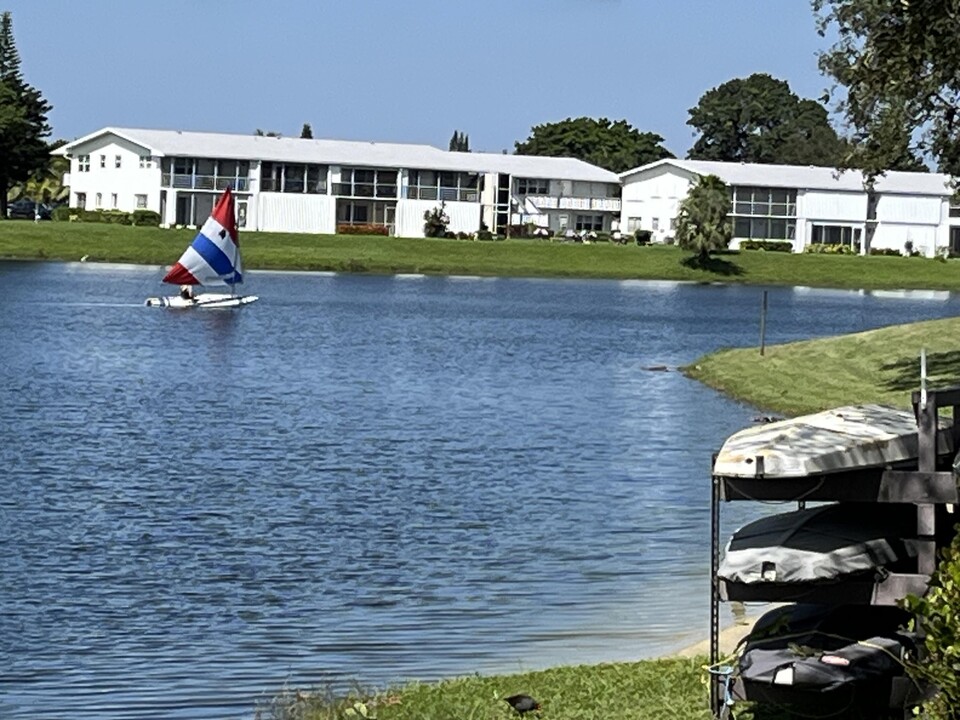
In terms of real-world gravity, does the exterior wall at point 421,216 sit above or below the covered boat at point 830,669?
above

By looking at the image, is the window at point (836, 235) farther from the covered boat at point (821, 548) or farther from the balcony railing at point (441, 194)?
the covered boat at point (821, 548)

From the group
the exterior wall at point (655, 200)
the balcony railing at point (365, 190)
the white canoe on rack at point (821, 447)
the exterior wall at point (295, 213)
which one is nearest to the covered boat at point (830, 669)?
the white canoe on rack at point (821, 447)

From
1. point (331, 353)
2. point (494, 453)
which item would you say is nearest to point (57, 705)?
point (494, 453)

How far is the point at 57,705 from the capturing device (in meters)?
14.2

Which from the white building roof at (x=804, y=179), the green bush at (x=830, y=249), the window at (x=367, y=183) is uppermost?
the white building roof at (x=804, y=179)

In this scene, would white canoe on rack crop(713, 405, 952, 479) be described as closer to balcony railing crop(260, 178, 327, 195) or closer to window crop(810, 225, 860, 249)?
balcony railing crop(260, 178, 327, 195)

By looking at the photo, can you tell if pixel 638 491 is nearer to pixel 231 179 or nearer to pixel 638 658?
pixel 638 658

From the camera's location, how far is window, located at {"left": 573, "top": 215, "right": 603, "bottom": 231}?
502 feet

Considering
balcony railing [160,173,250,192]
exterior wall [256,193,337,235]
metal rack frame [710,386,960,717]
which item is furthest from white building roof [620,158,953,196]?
metal rack frame [710,386,960,717]

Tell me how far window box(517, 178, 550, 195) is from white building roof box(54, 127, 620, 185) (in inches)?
21.6

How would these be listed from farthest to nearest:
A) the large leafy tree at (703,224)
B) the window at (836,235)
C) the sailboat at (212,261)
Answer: the window at (836,235)
the large leafy tree at (703,224)
the sailboat at (212,261)

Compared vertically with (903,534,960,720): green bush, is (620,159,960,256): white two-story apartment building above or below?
above

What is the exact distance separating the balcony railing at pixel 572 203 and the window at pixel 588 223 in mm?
991

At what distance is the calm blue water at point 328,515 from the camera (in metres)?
15.9
